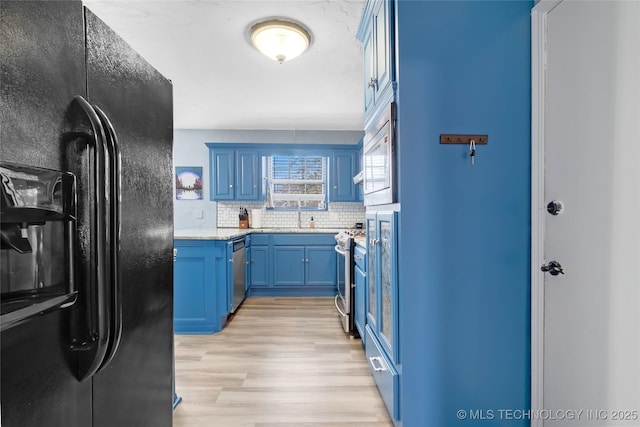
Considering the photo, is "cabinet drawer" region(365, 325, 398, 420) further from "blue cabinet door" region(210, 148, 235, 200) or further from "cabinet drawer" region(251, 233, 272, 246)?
"blue cabinet door" region(210, 148, 235, 200)

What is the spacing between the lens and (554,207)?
1.34 m

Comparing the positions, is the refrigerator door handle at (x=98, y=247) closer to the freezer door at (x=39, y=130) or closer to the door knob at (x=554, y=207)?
the freezer door at (x=39, y=130)

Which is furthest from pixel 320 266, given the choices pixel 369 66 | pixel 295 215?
pixel 369 66

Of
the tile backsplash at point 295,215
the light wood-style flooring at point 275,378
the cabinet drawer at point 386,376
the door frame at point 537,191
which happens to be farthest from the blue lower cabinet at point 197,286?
the door frame at point 537,191

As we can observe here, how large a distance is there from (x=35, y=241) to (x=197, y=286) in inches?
99.7

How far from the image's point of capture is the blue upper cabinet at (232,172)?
4621 mm

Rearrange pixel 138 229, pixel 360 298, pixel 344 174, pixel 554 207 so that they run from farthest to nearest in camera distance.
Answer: pixel 344 174 < pixel 360 298 < pixel 554 207 < pixel 138 229

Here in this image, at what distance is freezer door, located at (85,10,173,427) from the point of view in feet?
2.59

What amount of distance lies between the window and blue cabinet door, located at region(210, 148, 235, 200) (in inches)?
22.8

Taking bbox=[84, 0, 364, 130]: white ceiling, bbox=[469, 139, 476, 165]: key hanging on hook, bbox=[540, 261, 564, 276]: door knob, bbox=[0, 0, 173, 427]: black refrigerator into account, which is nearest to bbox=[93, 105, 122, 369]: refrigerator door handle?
bbox=[0, 0, 173, 427]: black refrigerator

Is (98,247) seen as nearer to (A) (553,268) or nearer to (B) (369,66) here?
(A) (553,268)

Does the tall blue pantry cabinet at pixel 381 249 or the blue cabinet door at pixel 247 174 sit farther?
the blue cabinet door at pixel 247 174

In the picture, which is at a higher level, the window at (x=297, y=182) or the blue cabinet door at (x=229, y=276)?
the window at (x=297, y=182)

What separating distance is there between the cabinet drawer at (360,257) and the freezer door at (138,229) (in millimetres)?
1513
